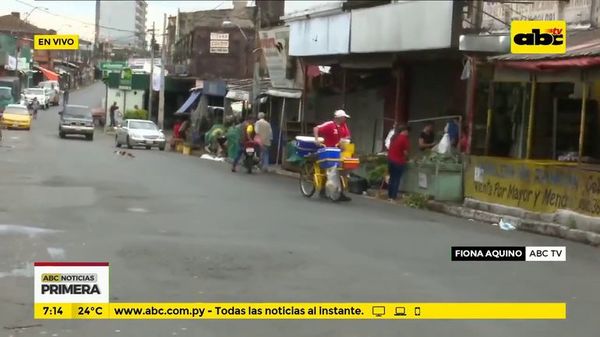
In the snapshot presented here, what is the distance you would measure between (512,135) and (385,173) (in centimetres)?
294

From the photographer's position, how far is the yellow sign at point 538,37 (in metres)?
14.8

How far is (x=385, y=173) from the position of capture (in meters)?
18.9

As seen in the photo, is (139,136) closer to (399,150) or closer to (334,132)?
(399,150)

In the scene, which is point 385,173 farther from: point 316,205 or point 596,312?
point 596,312

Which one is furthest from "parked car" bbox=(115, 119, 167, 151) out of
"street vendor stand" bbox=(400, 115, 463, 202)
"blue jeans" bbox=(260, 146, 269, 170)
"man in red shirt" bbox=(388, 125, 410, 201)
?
"man in red shirt" bbox=(388, 125, 410, 201)

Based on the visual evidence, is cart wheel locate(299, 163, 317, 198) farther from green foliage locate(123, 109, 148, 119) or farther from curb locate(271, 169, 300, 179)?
green foliage locate(123, 109, 148, 119)

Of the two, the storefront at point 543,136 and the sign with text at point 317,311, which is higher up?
the storefront at point 543,136

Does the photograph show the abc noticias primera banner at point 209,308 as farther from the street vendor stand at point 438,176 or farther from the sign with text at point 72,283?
the street vendor stand at point 438,176

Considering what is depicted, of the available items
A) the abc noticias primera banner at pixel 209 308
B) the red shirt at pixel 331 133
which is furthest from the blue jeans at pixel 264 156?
the abc noticias primera banner at pixel 209 308

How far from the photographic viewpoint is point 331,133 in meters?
16.2

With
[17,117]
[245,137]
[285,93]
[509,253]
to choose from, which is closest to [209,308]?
[509,253]

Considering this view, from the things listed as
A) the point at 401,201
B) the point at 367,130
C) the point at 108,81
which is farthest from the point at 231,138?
the point at 108,81

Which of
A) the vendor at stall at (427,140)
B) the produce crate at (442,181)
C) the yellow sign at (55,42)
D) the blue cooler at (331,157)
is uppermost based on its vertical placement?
the yellow sign at (55,42)

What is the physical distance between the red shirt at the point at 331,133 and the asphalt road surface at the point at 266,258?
1307mm
